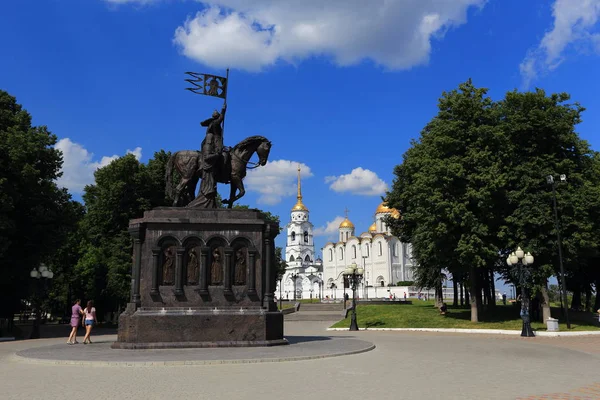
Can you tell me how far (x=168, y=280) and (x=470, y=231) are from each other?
1872cm

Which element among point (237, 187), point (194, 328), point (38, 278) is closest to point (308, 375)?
point (194, 328)

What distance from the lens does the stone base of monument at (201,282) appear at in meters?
15.5

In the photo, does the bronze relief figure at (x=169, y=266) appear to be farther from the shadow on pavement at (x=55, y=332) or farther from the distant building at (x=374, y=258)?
the distant building at (x=374, y=258)

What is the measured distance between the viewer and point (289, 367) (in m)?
12.0

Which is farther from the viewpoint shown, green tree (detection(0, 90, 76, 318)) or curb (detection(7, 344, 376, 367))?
Answer: green tree (detection(0, 90, 76, 318))

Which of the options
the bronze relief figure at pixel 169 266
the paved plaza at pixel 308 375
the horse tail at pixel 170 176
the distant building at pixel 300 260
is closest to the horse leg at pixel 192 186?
the horse tail at pixel 170 176

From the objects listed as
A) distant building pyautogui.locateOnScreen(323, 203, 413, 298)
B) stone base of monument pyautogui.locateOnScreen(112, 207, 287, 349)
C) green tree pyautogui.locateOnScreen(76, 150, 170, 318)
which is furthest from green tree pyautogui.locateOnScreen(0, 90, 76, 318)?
distant building pyautogui.locateOnScreen(323, 203, 413, 298)

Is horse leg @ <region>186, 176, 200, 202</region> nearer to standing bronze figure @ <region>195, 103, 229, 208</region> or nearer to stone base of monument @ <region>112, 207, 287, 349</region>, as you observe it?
standing bronze figure @ <region>195, 103, 229, 208</region>

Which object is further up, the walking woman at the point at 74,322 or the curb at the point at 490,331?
the walking woman at the point at 74,322

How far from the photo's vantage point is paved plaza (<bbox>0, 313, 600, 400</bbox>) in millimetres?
8820

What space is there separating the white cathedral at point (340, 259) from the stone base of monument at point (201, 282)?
7973 cm

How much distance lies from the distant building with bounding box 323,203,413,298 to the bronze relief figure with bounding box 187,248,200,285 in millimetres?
83797

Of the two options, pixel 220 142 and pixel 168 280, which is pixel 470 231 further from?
pixel 168 280

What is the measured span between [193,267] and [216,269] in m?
0.73
